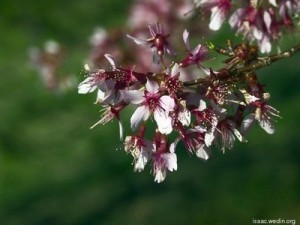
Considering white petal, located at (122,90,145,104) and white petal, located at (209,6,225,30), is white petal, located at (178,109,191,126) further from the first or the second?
white petal, located at (209,6,225,30)

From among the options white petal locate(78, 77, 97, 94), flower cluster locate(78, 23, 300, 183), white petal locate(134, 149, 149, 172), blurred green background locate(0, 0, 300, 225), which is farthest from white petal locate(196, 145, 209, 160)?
blurred green background locate(0, 0, 300, 225)

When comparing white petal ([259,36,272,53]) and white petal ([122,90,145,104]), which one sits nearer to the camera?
white petal ([122,90,145,104])

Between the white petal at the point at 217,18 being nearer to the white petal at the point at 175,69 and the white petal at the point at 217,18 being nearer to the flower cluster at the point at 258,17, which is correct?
the flower cluster at the point at 258,17

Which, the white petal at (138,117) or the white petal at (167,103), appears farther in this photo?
the white petal at (138,117)

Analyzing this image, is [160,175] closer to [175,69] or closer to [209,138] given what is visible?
[209,138]

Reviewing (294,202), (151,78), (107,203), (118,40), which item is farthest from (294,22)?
(107,203)

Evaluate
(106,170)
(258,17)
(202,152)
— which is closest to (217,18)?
(258,17)

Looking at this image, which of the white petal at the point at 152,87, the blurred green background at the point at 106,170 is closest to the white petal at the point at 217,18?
the white petal at the point at 152,87
